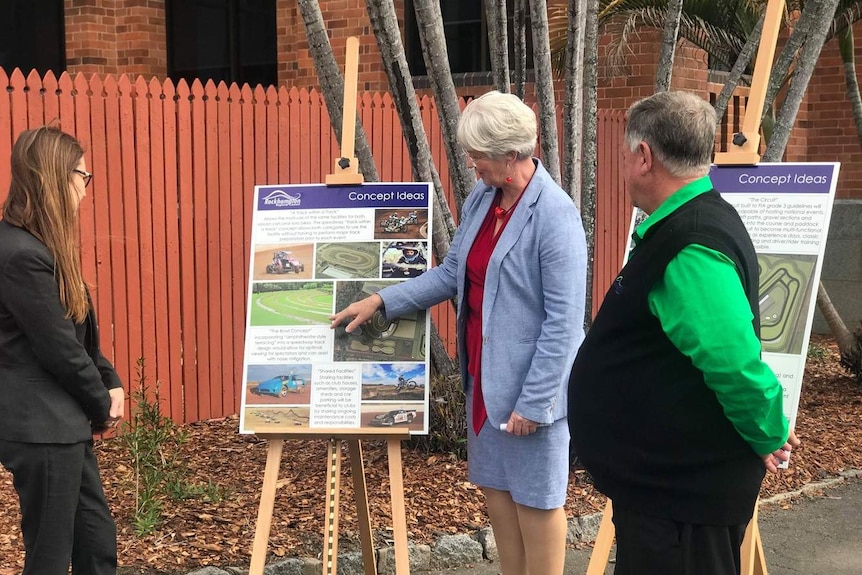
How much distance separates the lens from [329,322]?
3787mm

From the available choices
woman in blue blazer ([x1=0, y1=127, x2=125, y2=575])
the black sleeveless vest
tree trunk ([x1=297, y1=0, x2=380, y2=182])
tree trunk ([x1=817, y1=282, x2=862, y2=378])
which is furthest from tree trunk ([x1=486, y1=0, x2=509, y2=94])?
tree trunk ([x1=817, y1=282, x2=862, y2=378])

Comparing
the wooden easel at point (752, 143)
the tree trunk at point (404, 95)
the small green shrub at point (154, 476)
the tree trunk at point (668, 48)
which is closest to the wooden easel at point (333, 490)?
the wooden easel at point (752, 143)

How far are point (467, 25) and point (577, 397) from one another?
8120 mm

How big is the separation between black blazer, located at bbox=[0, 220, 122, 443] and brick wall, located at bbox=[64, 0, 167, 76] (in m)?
8.59

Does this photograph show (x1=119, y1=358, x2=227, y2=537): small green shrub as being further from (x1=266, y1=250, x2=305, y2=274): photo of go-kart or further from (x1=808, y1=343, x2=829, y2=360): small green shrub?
(x1=808, y1=343, x2=829, y2=360): small green shrub

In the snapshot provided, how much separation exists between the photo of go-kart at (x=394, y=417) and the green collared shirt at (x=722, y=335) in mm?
1550

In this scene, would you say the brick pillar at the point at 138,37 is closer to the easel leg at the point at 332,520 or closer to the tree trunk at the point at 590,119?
the tree trunk at the point at 590,119

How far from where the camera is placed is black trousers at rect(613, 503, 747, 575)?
2475 mm

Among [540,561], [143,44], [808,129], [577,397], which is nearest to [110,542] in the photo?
[540,561]

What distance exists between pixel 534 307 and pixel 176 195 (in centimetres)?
407

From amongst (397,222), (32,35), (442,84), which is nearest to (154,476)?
(397,222)

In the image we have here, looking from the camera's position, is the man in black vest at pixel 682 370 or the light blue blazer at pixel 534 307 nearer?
the man in black vest at pixel 682 370

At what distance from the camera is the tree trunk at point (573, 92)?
5359mm

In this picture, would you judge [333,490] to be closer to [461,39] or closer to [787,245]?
[787,245]
